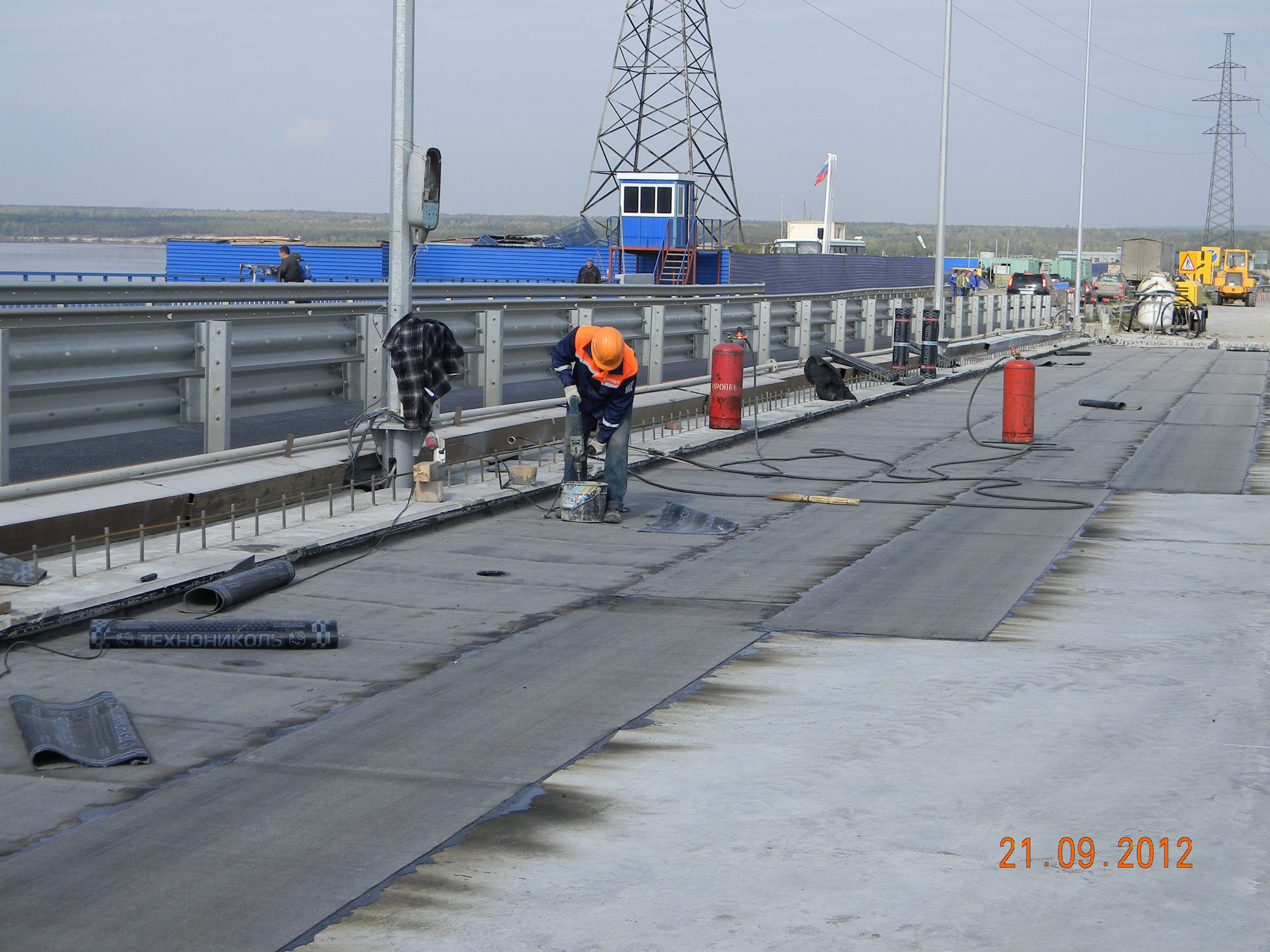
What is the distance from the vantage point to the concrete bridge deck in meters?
4.14

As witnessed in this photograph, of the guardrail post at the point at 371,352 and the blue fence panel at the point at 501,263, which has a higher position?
the blue fence panel at the point at 501,263

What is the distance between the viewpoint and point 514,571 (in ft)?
29.6

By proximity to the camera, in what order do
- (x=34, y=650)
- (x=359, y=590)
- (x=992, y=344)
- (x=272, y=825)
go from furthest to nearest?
1. (x=992, y=344)
2. (x=359, y=590)
3. (x=34, y=650)
4. (x=272, y=825)

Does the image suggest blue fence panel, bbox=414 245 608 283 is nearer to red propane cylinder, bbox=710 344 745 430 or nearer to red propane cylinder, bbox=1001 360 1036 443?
red propane cylinder, bbox=710 344 745 430

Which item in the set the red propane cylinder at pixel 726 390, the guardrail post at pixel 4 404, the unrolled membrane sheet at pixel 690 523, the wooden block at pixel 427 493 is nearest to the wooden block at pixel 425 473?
the wooden block at pixel 427 493

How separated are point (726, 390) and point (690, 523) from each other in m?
6.04

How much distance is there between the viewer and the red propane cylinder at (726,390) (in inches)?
648

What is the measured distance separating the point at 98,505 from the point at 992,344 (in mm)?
29859

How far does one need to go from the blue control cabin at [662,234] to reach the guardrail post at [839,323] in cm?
2726

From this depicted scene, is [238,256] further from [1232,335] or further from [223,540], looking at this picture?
[223,540]

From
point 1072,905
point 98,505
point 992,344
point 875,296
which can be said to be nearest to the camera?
point 1072,905

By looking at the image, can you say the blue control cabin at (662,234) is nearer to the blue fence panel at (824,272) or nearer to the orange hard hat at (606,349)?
the blue fence panel at (824,272)

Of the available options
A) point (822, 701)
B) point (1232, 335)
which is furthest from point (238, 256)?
point (822, 701)

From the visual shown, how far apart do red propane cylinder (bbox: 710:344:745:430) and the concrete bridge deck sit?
6.45 meters
